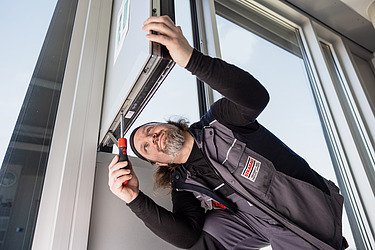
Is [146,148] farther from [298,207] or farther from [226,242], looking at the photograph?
[298,207]

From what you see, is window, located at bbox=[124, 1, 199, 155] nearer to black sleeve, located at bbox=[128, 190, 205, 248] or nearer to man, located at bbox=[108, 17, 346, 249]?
man, located at bbox=[108, 17, 346, 249]

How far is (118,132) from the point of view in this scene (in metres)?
0.82

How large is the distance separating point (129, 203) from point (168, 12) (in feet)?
Result: 1.72

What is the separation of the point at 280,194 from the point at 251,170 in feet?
0.33

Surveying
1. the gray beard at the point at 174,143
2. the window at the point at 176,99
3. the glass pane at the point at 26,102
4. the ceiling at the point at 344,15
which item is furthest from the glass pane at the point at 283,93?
the glass pane at the point at 26,102

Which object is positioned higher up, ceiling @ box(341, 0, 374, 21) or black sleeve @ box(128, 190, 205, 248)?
ceiling @ box(341, 0, 374, 21)

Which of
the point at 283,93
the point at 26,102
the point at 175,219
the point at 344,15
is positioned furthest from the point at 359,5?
the point at 26,102

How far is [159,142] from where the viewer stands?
0.91 m

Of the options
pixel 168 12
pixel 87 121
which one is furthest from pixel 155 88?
pixel 87 121

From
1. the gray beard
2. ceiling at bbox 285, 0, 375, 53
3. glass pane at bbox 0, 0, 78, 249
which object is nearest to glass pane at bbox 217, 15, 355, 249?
ceiling at bbox 285, 0, 375, 53

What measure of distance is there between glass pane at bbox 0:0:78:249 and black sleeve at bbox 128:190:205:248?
1.00 feet

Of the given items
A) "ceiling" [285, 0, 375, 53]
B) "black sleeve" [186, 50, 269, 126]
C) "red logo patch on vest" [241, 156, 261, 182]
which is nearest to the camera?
"black sleeve" [186, 50, 269, 126]

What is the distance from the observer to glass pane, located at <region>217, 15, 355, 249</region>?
153 centimetres

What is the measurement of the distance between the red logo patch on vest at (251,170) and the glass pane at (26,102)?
1.98 ft
